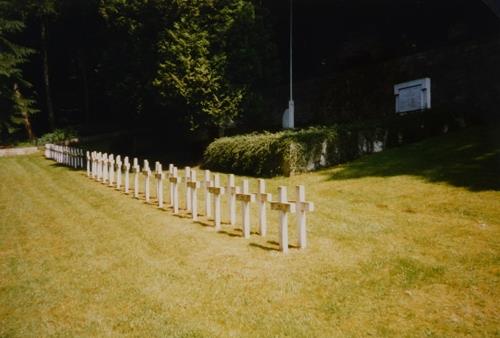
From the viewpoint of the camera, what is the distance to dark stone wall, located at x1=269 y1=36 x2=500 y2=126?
56.4 feet

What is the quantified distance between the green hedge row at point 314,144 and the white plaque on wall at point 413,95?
1.23 metres

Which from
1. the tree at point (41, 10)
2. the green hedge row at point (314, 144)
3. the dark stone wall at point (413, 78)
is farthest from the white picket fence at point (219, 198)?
the tree at point (41, 10)

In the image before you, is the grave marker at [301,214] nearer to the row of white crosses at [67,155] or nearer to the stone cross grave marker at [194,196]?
the stone cross grave marker at [194,196]

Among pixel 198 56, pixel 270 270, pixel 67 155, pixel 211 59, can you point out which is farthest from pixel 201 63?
pixel 270 270

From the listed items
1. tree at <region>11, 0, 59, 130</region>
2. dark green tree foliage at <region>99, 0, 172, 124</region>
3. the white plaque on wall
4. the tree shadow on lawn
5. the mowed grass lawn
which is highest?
tree at <region>11, 0, 59, 130</region>

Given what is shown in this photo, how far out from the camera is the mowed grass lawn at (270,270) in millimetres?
4344

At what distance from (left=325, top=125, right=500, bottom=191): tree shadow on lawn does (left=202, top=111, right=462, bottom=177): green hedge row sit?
789mm

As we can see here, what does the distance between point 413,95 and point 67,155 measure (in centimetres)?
1742

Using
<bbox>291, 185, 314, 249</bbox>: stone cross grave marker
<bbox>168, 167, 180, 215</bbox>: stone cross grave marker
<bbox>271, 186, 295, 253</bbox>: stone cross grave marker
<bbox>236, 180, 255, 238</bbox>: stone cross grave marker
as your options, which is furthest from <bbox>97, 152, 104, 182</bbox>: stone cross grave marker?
<bbox>291, 185, 314, 249</bbox>: stone cross grave marker

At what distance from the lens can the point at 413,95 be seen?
18234 millimetres

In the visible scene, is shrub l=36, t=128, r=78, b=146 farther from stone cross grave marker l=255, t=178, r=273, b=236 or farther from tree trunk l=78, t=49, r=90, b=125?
stone cross grave marker l=255, t=178, r=273, b=236

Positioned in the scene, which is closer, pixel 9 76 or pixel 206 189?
pixel 206 189

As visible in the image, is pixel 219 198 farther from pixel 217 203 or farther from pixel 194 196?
pixel 194 196

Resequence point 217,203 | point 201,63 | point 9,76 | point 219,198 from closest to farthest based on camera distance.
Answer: point 217,203 → point 219,198 → point 201,63 → point 9,76
